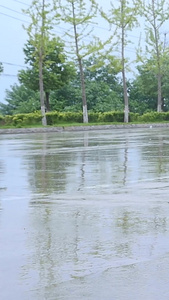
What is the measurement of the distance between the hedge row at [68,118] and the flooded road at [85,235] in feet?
120

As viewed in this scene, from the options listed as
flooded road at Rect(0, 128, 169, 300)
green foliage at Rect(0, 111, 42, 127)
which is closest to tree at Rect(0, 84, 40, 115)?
green foliage at Rect(0, 111, 42, 127)

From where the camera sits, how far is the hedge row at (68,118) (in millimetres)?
49312

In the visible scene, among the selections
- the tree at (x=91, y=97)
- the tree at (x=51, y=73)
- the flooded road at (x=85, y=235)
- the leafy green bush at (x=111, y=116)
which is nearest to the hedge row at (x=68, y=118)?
the leafy green bush at (x=111, y=116)

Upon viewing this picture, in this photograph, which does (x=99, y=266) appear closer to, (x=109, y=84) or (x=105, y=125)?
(x=105, y=125)

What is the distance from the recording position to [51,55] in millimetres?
64562

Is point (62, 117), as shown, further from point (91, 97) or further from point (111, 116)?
point (91, 97)

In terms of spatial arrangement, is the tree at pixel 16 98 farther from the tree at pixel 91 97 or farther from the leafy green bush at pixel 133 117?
the leafy green bush at pixel 133 117

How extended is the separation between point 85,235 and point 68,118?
155 ft

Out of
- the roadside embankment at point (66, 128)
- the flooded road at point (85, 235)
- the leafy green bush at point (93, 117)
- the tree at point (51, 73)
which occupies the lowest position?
the roadside embankment at point (66, 128)

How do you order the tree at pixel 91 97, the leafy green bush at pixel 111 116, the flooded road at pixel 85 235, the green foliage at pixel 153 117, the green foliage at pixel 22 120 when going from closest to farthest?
1. the flooded road at pixel 85 235
2. the green foliage at pixel 22 120
3. the leafy green bush at pixel 111 116
4. the green foliage at pixel 153 117
5. the tree at pixel 91 97

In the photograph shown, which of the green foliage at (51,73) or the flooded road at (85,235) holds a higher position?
the green foliage at (51,73)

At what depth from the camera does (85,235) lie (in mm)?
6688

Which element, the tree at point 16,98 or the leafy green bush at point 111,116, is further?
the tree at point 16,98

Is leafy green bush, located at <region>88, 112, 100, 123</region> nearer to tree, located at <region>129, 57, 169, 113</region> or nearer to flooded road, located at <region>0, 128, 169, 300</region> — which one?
tree, located at <region>129, 57, 169, 113</region>
